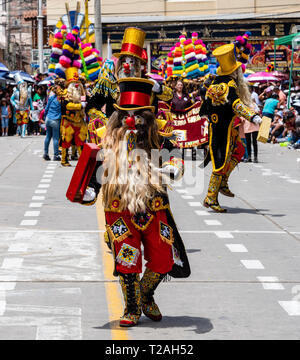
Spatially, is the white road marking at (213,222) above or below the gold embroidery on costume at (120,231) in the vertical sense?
below

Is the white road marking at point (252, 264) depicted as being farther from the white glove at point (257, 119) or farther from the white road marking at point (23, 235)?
the white glove at point (257, 119)

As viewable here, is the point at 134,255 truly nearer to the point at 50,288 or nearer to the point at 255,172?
the point at 50,288

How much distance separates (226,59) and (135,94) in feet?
18.6

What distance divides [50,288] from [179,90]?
13799mm

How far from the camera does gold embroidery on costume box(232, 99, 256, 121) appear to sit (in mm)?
11133

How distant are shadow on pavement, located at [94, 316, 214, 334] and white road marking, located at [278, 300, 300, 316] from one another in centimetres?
65

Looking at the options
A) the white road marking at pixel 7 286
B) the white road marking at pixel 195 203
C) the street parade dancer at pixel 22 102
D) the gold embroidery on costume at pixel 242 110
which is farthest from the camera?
the street parade dancer at pixel 22 102

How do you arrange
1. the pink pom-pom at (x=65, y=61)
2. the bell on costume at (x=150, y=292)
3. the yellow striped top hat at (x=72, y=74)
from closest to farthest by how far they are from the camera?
the bell on costume at (x=150, y=292)
the yellow striped top hat at (x=72, y=74)
the pink pom-pom at (x=65, y=61)

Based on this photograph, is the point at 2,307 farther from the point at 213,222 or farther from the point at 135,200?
the point at 213,222

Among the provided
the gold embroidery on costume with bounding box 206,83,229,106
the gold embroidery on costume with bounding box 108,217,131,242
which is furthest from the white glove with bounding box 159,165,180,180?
the gold embroidery on costume with bounding box 206,83,229,106

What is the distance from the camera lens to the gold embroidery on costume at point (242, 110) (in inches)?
438

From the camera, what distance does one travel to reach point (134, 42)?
7621 mm

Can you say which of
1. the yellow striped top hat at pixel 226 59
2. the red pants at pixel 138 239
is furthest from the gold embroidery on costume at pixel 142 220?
the yellow striped top hat at pixel 226 59
